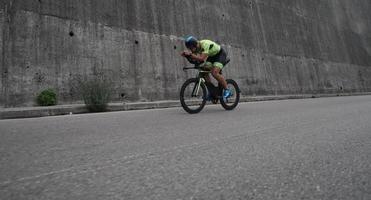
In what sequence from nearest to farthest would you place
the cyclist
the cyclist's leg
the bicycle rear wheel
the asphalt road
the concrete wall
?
the asphalt road, the cyclist, the cyclist's leg, the bicycle rear wheel, the concrete wall

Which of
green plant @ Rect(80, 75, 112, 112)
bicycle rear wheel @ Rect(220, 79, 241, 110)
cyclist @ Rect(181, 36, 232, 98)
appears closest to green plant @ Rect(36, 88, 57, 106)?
green plant @ Rect(80, 75, 112, 112)

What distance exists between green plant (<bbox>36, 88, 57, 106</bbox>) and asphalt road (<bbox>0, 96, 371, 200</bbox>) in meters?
4.64

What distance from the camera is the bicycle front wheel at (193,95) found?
6016 mm

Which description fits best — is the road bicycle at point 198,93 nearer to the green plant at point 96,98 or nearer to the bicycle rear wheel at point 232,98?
the bicycle rear wheel at point 232,98

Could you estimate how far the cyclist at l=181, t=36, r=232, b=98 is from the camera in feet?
20.1

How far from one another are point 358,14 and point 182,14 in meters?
23.0

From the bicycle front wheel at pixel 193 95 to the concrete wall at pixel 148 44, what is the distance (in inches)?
168

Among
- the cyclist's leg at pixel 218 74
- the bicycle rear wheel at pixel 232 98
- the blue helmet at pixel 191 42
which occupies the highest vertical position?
the blue helmet at pixel 191 42

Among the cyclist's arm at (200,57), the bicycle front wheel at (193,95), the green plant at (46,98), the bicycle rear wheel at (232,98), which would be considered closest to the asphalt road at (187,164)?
the bicycle front wheel at (193,95)

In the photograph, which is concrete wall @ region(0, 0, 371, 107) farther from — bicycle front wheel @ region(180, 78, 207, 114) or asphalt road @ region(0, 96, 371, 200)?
asphalt road @ region(0, 96, 371, 200)

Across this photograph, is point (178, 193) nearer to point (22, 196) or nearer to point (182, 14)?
point (22, 196)

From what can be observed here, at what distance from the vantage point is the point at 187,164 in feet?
7.06

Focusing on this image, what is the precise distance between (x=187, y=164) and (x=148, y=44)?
9.44 m

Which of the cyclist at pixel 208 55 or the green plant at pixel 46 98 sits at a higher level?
the cyclist at pixel 208 55
